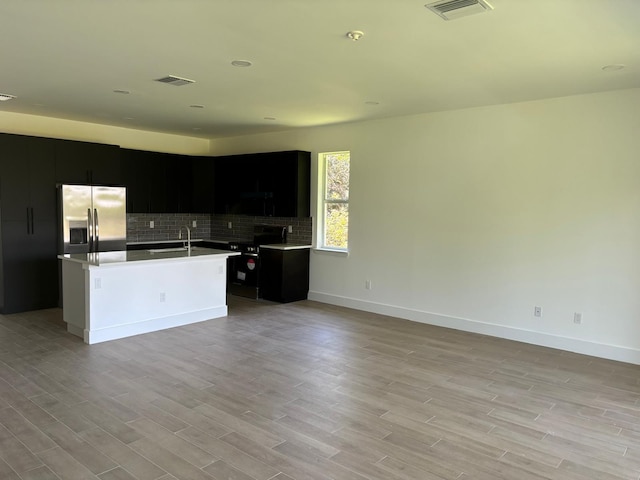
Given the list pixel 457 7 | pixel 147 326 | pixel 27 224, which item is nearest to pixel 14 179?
pixel 27 224

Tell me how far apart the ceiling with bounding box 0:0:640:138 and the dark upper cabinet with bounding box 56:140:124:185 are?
3.04ft

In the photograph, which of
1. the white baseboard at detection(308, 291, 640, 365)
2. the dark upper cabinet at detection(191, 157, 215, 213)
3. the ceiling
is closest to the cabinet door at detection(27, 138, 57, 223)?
the ceiling

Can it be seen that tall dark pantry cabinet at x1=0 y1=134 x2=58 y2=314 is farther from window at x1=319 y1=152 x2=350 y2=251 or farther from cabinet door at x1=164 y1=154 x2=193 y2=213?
window at x1=319 y1=152 x2=350 y2=251

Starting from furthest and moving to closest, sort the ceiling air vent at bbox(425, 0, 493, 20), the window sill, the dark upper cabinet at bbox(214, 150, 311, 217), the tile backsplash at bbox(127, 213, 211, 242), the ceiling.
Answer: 1. the tile backsplash at bbox(127, 213, 211, 242)
2. the dark upper cabinet at bbox(214, 150, 311, 217)
3. the window sill
4. the ceiling
5. the ceiling air vent at bbox(425, 0, 493, 20)

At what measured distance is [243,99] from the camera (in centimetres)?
534

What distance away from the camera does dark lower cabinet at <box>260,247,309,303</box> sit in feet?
23.3

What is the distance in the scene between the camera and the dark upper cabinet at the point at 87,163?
656 centimetres

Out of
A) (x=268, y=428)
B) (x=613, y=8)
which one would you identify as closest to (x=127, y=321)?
(x=268, y=428)

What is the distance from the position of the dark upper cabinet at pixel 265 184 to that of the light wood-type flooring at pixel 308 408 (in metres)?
2.64

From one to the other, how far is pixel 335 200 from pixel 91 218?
3.62 meters

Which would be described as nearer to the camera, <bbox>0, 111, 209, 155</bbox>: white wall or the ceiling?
the ceiling

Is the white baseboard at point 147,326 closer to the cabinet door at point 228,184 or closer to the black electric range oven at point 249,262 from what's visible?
the black electric range oven at point 249,262

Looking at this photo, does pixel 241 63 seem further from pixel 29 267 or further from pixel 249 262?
pixel 29 267

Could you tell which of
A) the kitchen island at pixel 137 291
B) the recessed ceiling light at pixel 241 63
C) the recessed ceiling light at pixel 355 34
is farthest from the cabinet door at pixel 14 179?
the recessed ceiling light at pixel 355 34
